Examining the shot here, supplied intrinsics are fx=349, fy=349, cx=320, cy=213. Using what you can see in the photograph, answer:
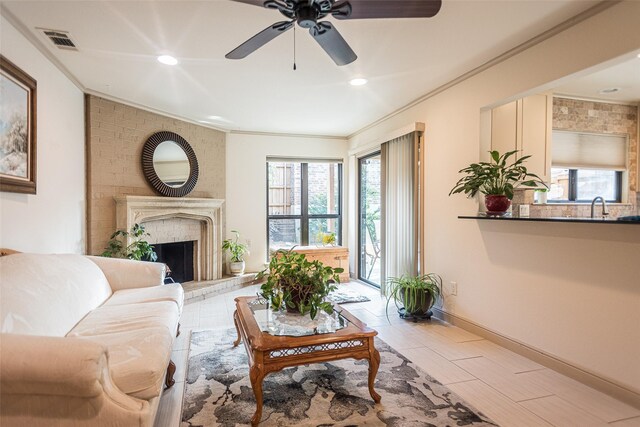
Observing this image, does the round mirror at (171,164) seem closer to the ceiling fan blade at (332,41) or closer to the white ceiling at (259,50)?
the white ceiling at (259,50)

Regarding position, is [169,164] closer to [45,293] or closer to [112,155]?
[112,155]

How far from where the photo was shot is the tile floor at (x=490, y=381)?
75.8 inches

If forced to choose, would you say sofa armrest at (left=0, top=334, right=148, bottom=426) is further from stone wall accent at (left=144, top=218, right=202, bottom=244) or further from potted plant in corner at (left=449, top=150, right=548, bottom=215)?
stone wall accent at (left=144, top=218, right=202, bottom=244)

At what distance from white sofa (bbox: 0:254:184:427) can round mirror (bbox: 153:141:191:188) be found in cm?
205

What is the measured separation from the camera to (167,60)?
287 centimetres

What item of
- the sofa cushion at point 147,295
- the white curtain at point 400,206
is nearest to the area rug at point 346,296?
the white curtain at point 400,206

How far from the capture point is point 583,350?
230 centimetres

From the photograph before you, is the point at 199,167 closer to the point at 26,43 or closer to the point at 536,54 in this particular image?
the point at 26,43

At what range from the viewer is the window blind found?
387 cm

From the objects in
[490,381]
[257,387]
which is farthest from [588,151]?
[257,387]

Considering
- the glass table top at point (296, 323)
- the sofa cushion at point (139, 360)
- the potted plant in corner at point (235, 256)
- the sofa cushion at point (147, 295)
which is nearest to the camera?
the sofa cushion at point (139, 360)

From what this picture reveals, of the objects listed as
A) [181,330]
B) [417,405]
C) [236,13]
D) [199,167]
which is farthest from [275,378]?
[199,167]

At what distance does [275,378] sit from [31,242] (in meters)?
2.06

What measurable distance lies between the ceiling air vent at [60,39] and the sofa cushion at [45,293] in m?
1.54
